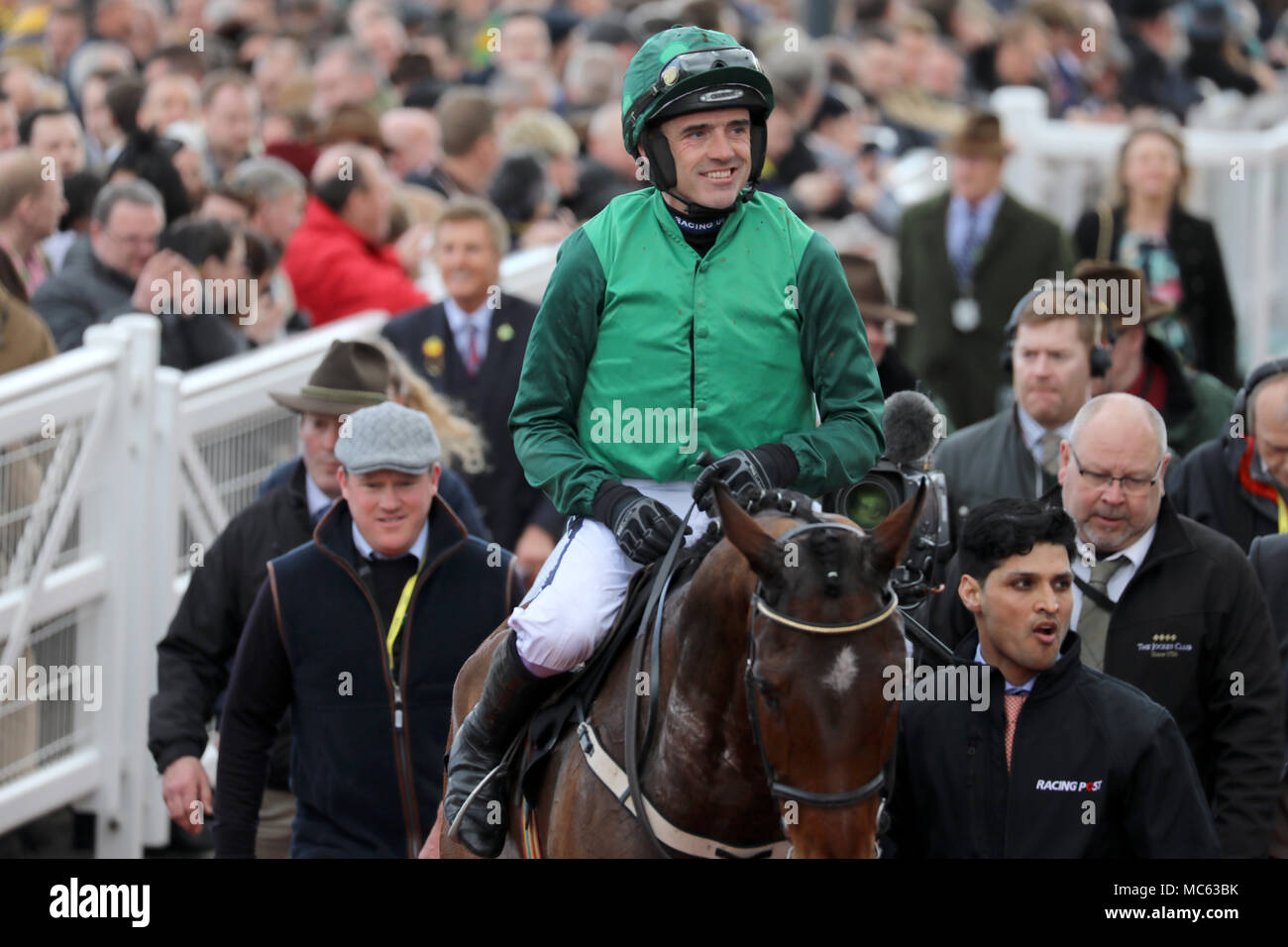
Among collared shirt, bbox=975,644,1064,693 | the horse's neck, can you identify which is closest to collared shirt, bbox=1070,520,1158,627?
collared shirt, bbox=975,644,1064,693

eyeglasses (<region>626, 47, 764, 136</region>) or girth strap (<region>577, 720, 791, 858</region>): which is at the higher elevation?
eyeglasses (<region>626, 47, 764, 136</region>)

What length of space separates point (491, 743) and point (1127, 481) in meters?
2.05

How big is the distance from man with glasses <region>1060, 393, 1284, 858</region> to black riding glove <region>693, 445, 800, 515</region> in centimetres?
155

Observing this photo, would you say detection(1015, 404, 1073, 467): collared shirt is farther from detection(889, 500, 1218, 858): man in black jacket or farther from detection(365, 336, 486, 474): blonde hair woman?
detection(889, 500, 1218, 858): man in black jacket

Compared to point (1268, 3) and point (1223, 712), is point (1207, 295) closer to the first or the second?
point (1223, 712)

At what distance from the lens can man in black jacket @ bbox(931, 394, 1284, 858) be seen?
239 inches

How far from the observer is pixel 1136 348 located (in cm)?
880

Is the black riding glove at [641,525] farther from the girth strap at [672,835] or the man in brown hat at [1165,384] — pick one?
the man in brown hat at [1165,384]

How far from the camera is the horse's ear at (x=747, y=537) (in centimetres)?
449

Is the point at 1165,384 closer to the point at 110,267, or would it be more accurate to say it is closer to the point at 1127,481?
the point at 1127,481

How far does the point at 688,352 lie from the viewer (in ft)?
17.6

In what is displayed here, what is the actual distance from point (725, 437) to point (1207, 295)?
6.59 meters

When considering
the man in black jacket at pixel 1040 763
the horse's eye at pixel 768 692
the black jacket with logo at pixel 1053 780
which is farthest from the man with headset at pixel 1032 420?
the horse's eye at pixel 768 692

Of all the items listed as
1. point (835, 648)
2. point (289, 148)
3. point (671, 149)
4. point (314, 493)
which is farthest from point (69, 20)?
point (835, 648)
